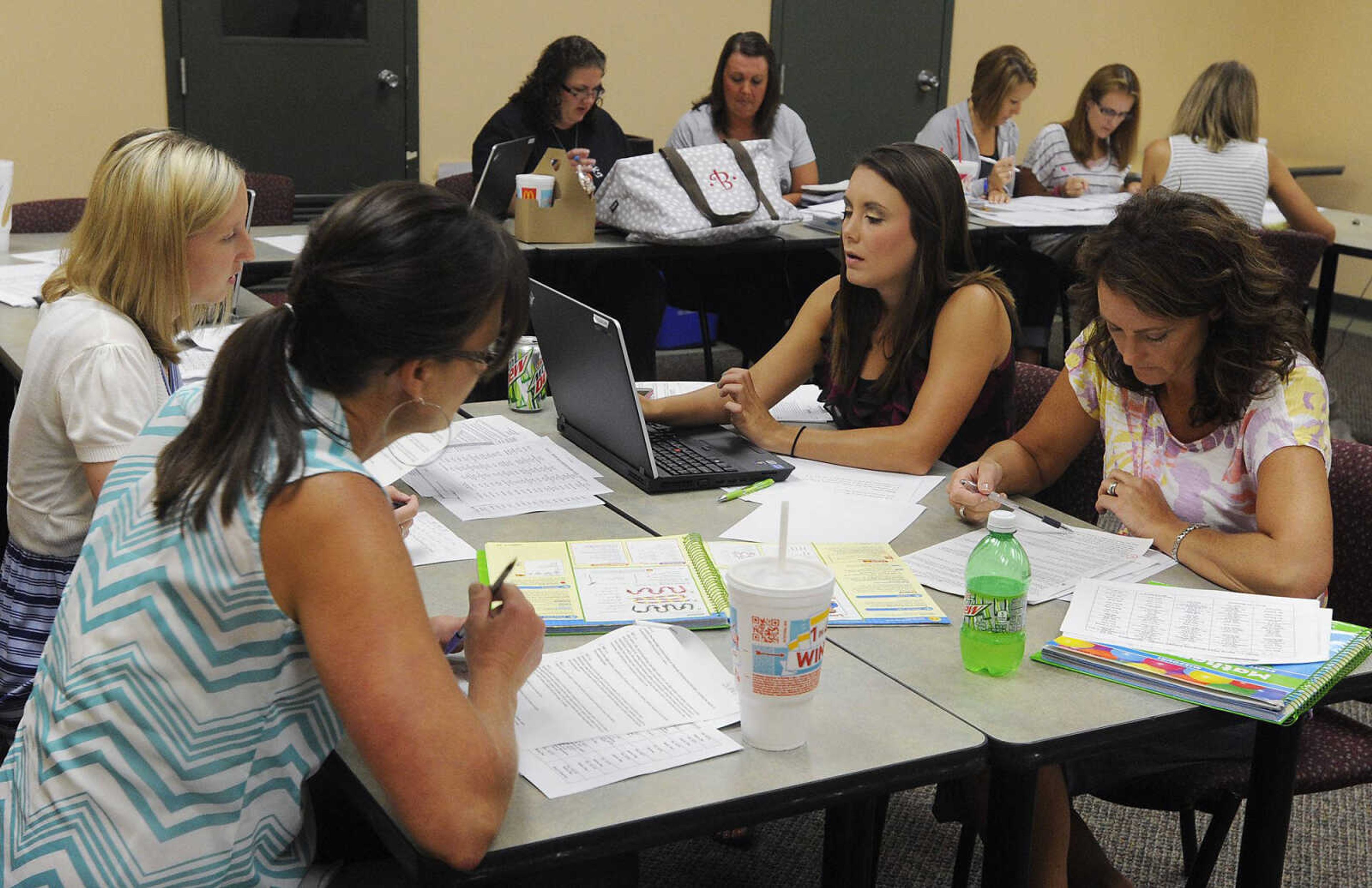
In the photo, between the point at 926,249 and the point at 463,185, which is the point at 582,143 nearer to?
the point at 463,185

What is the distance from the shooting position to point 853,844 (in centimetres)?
147

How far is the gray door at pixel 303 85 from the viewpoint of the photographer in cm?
533

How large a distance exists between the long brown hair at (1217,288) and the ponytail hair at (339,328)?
99 cm

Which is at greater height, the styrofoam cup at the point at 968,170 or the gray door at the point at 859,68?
the gray door at the point at 859,68

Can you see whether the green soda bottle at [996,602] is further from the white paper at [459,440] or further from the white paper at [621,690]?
the white paper at [459,440]

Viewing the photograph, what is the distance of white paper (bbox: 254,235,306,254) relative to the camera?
3.67 m

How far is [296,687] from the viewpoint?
1.14 m

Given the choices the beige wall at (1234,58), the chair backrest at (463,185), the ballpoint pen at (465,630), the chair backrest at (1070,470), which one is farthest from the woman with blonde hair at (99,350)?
the beige wall at (1234,58)

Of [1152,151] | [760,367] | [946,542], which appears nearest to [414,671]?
[946,542]

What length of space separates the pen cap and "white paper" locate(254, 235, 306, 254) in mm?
2667

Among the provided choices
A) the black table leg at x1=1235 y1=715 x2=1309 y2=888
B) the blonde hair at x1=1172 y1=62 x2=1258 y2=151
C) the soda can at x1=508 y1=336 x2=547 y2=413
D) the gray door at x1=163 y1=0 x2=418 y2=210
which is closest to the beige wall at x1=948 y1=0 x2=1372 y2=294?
the blonde hair at x1=1172 y1=62 x2=1258 y2=151

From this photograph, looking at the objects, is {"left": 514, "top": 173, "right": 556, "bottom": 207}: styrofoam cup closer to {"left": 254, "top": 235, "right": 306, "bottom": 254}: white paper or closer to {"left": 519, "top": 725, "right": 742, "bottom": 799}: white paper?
{"left": 254, "top": 235, "right": 306, "bottom": 254}: white paper

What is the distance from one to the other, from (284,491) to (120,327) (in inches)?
36.0

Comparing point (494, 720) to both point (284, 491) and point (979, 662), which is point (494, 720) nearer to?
point (284, 491)
